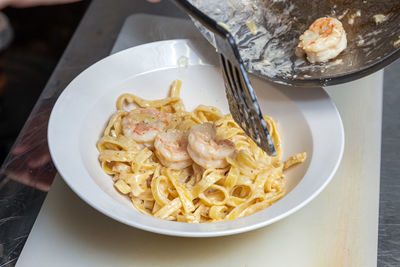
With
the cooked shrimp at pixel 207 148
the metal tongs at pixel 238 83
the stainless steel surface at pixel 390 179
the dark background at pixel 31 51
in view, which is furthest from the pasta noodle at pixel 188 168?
the dark background at pixel 31 51

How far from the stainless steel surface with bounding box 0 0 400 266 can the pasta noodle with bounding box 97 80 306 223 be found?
349mm

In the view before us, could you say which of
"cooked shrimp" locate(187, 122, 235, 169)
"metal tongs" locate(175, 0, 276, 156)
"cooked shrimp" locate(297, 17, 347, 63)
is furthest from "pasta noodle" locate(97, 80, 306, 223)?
"cooked shrimp" locate(297, 17, 347, 63)

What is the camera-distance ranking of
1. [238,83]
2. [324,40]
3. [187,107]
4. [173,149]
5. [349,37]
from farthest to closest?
[187,107], [349,37], [324,40], [173,149], [238,83]

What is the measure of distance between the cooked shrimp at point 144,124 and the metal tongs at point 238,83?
36 centimetres

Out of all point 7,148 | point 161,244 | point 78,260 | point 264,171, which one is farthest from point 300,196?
point 7,148

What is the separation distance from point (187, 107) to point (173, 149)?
Result: 0.40 metres

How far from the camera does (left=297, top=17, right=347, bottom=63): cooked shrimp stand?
1.92 meters

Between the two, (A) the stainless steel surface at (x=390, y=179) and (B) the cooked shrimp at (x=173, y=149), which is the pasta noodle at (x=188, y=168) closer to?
(B) the cooked shrimp at (x=173, y=149)

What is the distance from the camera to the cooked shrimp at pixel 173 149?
1.78m

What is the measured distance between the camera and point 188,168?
74.4 inches

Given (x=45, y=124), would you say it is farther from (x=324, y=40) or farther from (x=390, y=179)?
(x=390, y=179)

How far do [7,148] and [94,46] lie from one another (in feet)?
3.88

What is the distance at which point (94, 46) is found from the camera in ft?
8.55

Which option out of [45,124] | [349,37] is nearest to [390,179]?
[349,37]
